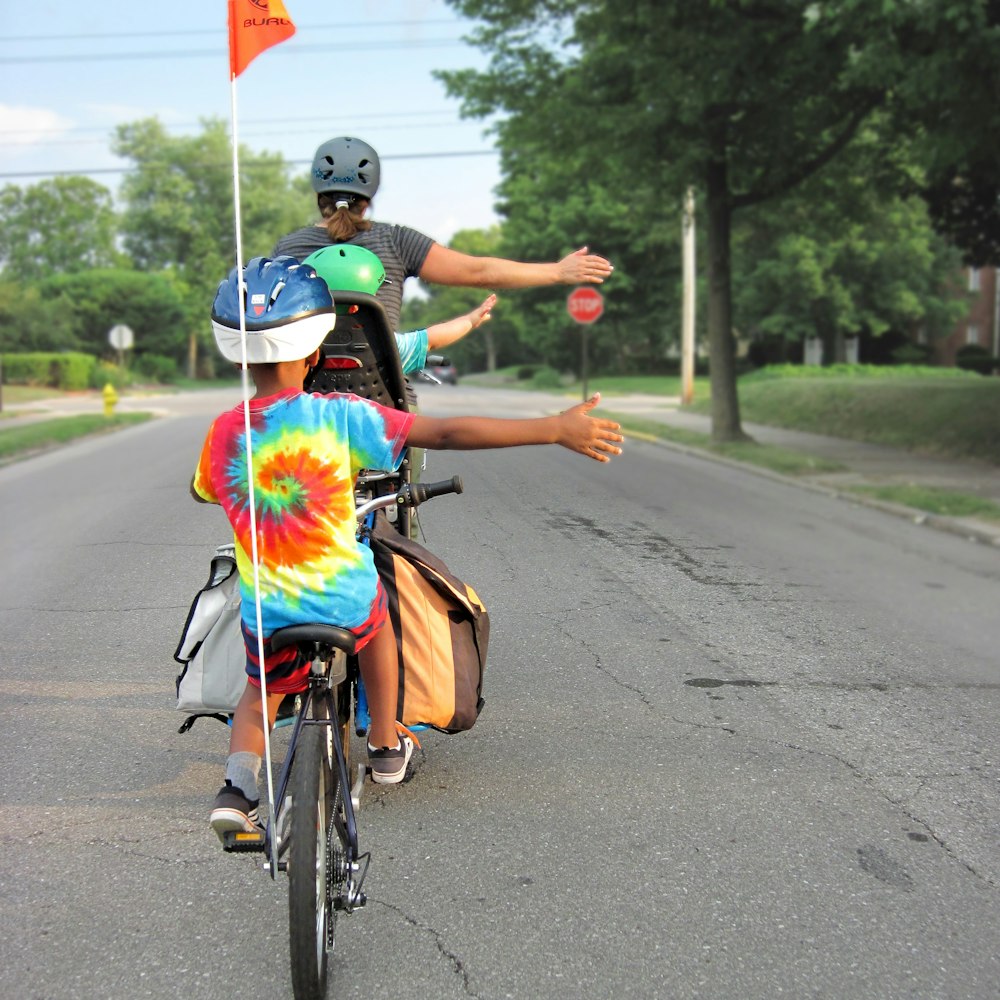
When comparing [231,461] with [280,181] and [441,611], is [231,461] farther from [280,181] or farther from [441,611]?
[280,181]

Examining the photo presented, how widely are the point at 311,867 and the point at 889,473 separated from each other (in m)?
14.2

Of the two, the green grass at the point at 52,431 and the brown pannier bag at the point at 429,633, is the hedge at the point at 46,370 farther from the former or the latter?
the brown pannier bag at the point at 429,633

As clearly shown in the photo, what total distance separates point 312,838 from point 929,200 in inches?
814

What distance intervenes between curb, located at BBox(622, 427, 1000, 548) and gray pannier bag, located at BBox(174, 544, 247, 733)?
8891 millimetres

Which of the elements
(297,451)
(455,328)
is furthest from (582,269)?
(297,451)

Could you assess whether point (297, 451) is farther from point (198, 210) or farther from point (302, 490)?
point (198, 210)

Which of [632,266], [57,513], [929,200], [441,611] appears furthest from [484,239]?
[441,611]

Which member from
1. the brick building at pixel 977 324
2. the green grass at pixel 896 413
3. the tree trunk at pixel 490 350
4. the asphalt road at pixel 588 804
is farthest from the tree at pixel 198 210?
the asphalt road at pixel 588 804

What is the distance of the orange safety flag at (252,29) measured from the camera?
3264mm

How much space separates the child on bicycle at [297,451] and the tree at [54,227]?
300 ft

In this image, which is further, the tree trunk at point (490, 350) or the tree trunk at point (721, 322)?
the tree trunk at point (490, 350)

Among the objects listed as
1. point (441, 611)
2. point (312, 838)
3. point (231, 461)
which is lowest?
point (312, 838)

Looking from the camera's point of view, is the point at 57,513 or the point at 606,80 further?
the point at 606,80

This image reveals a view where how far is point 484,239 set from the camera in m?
102
